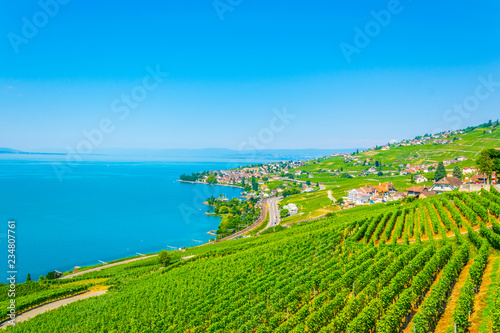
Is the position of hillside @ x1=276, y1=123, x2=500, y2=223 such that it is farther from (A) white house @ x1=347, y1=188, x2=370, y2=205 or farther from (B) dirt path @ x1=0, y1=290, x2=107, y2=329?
(B) dirt path @ x1=0, y1=290, x2=107, y2=329

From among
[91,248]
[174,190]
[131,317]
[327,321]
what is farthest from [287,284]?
[174,190]

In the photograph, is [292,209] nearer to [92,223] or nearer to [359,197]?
[359,197]

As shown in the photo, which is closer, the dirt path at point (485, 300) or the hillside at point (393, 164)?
the dirt path at point (485, 300)

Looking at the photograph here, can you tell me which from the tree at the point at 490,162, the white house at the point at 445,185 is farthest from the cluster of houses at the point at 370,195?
the tree at the point at 490,162

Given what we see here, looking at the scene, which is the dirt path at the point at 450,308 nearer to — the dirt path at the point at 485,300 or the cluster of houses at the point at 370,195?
the dirt path at the point at 485,300

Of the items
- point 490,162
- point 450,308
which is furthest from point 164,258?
point 490,162

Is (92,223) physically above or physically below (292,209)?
below

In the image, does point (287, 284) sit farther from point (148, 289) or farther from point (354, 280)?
point (148, 289)

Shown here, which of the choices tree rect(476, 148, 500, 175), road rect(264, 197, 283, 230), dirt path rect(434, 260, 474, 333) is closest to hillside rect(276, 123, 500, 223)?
road rect(264, 197, 283, 230)
